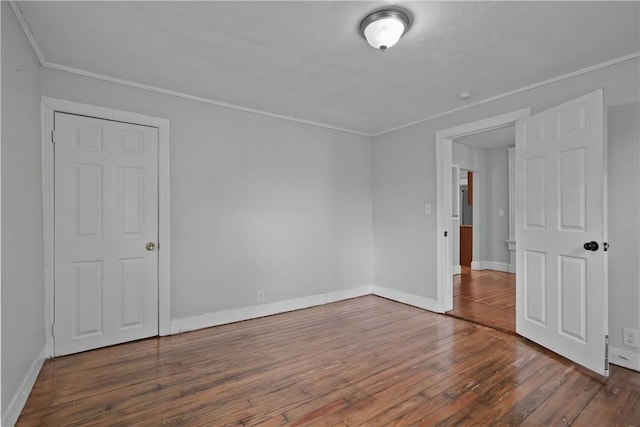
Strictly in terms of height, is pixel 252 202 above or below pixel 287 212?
above

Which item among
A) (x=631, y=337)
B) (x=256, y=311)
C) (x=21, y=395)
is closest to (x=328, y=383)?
(x=256, y=311)

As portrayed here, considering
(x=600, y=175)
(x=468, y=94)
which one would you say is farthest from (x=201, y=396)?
(x=468, y=94)

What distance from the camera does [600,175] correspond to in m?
2.43

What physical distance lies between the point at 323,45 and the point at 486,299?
404 cm

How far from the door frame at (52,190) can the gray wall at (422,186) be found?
2939 millimetres

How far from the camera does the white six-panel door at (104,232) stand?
278 cm

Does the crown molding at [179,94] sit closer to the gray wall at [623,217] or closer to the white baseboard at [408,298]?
the white baseboard at [408,298]

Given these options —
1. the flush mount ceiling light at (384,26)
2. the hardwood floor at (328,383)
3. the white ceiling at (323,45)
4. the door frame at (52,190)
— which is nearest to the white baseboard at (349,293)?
the hardwood floor at (328,383)

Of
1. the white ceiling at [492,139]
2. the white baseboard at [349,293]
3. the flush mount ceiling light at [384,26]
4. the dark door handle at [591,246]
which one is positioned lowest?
the white baseboard at [349,293]

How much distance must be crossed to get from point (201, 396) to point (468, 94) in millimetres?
3594

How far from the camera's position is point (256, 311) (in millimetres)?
3828

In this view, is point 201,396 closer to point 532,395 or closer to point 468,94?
point 532,395

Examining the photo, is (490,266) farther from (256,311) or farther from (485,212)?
(256,311)

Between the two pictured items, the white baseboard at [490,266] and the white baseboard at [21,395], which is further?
the white baseboard at [490,266]
